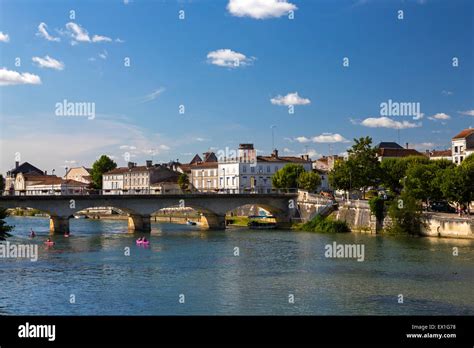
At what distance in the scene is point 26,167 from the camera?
611 feet

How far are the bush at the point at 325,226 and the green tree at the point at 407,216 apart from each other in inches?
268

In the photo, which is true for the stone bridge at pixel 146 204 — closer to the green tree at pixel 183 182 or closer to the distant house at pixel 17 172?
the green tree at pixel 183 182

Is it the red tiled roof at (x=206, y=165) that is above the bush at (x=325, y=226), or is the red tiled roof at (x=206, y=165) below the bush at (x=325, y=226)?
above

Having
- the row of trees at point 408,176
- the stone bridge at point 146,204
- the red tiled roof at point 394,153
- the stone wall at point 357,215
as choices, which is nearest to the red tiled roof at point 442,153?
the red tiled roof at point 394,153

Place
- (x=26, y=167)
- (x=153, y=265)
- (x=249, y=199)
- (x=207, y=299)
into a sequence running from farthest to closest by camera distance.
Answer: (x=26, y=167), (x=249, y=199), (x=153, y=265), (x=207, y=299)

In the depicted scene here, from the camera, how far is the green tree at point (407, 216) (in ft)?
202

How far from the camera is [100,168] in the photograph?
472 feet

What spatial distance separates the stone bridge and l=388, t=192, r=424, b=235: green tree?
63.4ft

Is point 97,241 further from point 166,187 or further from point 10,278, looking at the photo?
point 166,187

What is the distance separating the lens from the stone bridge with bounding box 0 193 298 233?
6594 centimetres

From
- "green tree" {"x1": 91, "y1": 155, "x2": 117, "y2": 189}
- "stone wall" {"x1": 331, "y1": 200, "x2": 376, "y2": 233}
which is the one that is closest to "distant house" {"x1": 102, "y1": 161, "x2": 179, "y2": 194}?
"green tree" {"x1": 91, "y1": 155, "x2": 117, "y2": 189}
